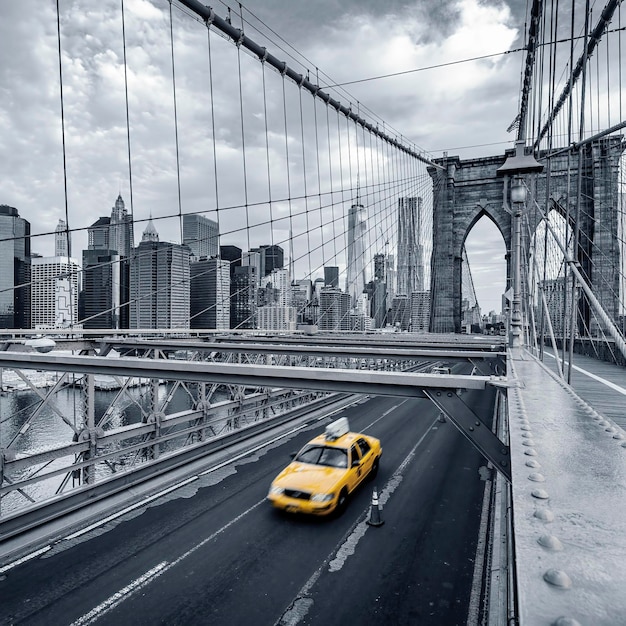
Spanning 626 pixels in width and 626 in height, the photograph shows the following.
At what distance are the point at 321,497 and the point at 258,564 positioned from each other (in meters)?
2.15

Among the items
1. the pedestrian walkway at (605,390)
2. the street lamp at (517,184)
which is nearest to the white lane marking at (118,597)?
the pedestrian walkway at (605,390)

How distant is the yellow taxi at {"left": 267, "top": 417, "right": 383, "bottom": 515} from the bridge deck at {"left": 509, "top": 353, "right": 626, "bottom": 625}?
25.3ft

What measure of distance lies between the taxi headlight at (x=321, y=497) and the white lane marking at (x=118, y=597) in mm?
3263

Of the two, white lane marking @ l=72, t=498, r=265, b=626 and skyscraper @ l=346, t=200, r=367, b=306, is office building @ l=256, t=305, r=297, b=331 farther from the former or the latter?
white lane marking @ l=72, t=498, r=265, b=626

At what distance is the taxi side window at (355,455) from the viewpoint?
10.9 m

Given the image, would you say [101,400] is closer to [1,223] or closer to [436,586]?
[1,223]

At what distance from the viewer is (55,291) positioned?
17953 millimetres

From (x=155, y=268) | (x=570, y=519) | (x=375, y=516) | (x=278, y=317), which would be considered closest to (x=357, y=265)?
(x=278, y=317)

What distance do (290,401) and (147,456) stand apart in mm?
9608

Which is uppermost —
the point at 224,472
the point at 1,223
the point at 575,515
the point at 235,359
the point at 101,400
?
the point at 1,223

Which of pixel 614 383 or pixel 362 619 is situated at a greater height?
pixel 614 383

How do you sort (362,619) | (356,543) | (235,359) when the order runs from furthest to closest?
1. (235,359)
2. (356,543)
3. (362,619)

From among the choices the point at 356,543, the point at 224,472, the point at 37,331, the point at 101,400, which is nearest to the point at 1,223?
the point at 37,331

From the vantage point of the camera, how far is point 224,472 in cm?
1260
